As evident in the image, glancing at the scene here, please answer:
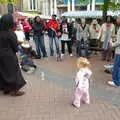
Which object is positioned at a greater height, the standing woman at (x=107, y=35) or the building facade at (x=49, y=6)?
the building facade at (x=49, y=6)

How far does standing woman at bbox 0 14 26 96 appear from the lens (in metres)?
6.19

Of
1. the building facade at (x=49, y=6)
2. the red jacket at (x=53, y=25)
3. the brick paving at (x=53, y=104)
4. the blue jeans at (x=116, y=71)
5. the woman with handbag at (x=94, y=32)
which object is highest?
the building facade at (x=49, y=6)

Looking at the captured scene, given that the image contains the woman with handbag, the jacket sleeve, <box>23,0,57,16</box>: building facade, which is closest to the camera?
the jacket sleeve

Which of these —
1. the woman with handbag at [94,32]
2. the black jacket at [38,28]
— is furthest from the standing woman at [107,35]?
the black jacket at [38,28]

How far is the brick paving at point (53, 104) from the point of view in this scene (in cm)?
545

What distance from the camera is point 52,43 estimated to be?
11617mm

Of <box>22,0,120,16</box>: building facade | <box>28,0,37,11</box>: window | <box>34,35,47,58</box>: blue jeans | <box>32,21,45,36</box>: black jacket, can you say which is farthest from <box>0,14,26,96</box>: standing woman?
<box>28,0,37,11</box>: window

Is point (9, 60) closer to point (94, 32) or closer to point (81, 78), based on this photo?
point (81, 78)

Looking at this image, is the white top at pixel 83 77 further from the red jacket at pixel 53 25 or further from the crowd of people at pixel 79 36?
Result: the red jacket at pixel 53 25

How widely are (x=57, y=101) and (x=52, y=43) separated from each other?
18.4 ft

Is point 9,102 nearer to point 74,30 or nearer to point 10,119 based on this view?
point 10,119

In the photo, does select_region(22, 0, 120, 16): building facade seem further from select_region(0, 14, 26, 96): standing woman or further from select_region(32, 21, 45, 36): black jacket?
select_region(0, 14, 26, 96): standing woman

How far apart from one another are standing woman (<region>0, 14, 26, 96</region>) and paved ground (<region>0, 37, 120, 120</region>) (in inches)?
9.7

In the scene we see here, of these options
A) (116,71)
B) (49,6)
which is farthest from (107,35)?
(49,6)
